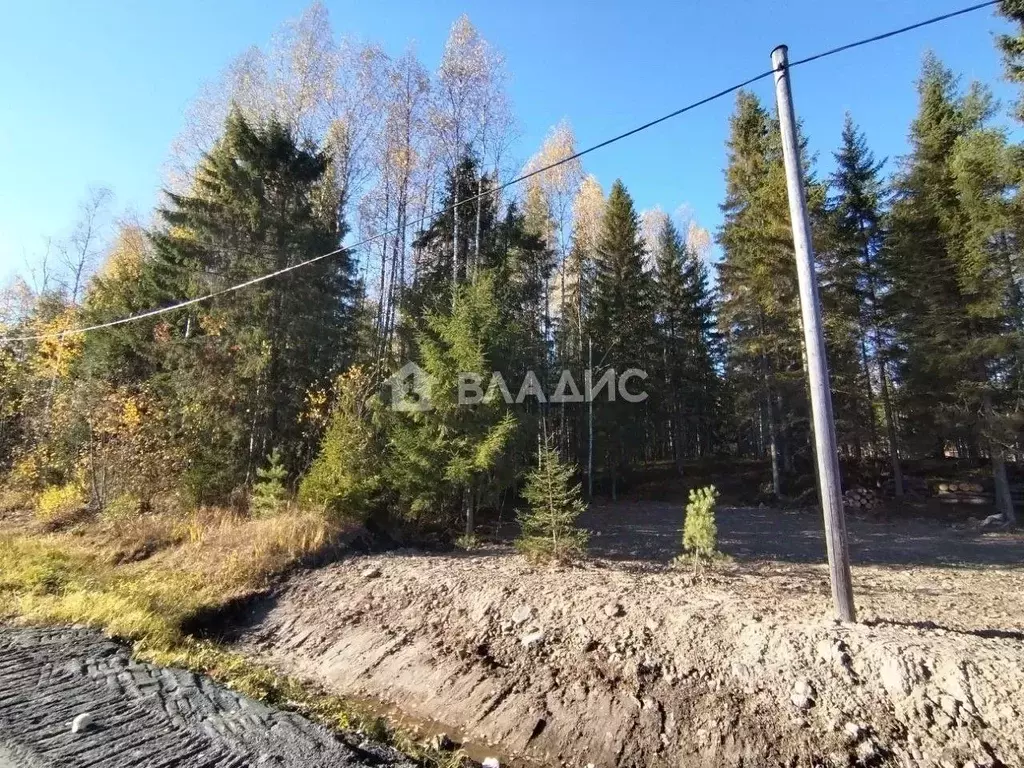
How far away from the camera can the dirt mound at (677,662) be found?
3.48m

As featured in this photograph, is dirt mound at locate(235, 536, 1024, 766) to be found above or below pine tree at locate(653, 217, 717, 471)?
below

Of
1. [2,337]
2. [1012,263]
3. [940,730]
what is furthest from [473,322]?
[2,337]

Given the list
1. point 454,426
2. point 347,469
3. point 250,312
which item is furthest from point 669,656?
point 250,312

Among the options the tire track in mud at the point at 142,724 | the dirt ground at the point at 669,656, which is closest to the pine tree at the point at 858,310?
the dirt ground at the point at 669,656

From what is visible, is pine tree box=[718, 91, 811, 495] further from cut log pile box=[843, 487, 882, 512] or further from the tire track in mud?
the tire track in mud

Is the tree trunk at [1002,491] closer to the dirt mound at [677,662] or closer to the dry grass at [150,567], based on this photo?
the dirt mound at [677,662]

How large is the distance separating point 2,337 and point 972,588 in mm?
22263

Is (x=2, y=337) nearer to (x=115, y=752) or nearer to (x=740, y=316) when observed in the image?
(x=115, y=752)

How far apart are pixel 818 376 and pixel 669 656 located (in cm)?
274

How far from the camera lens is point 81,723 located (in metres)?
3.60

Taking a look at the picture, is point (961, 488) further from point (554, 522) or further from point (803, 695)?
point (803, 695)

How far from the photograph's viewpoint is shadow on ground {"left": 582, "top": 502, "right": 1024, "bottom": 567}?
8789mm

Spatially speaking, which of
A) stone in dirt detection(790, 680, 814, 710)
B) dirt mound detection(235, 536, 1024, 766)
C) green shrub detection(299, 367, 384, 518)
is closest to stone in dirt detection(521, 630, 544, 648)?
dirt mound detection(235, 536, 1024, 766)

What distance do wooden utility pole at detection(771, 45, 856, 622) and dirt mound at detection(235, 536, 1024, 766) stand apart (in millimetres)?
427
